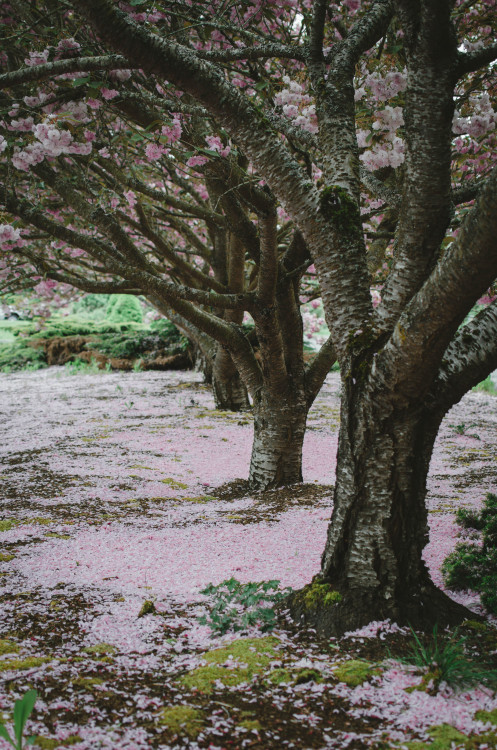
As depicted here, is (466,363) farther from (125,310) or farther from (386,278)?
(125,310)

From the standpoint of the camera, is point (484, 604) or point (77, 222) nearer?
point (484, 604)

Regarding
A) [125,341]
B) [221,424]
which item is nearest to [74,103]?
[221,424]

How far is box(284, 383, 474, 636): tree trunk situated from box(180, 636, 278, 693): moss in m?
0.26

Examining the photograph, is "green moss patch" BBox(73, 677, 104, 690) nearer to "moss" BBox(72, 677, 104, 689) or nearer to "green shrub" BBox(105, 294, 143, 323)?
"moss" BBox(72, 677, 104, 689)

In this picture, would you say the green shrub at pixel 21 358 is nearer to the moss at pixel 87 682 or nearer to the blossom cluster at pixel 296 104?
the blossom cluster at pixel 296 104

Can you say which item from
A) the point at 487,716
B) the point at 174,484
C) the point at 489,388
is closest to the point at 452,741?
the point at 487,716

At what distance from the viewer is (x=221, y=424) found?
24.3 feet

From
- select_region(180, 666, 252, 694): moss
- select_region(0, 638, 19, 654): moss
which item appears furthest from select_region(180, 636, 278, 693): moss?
select_region(0, 638, 19, 654): moss

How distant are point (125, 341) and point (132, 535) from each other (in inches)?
511

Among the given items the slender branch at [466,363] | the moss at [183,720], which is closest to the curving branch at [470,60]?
the slender branch at [466,363]

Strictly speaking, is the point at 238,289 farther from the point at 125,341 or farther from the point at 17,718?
the point at 125,341

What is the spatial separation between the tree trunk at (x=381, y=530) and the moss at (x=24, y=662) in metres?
0.98

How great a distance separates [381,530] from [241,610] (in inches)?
28.6

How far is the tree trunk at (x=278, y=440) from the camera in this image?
4.44 m
